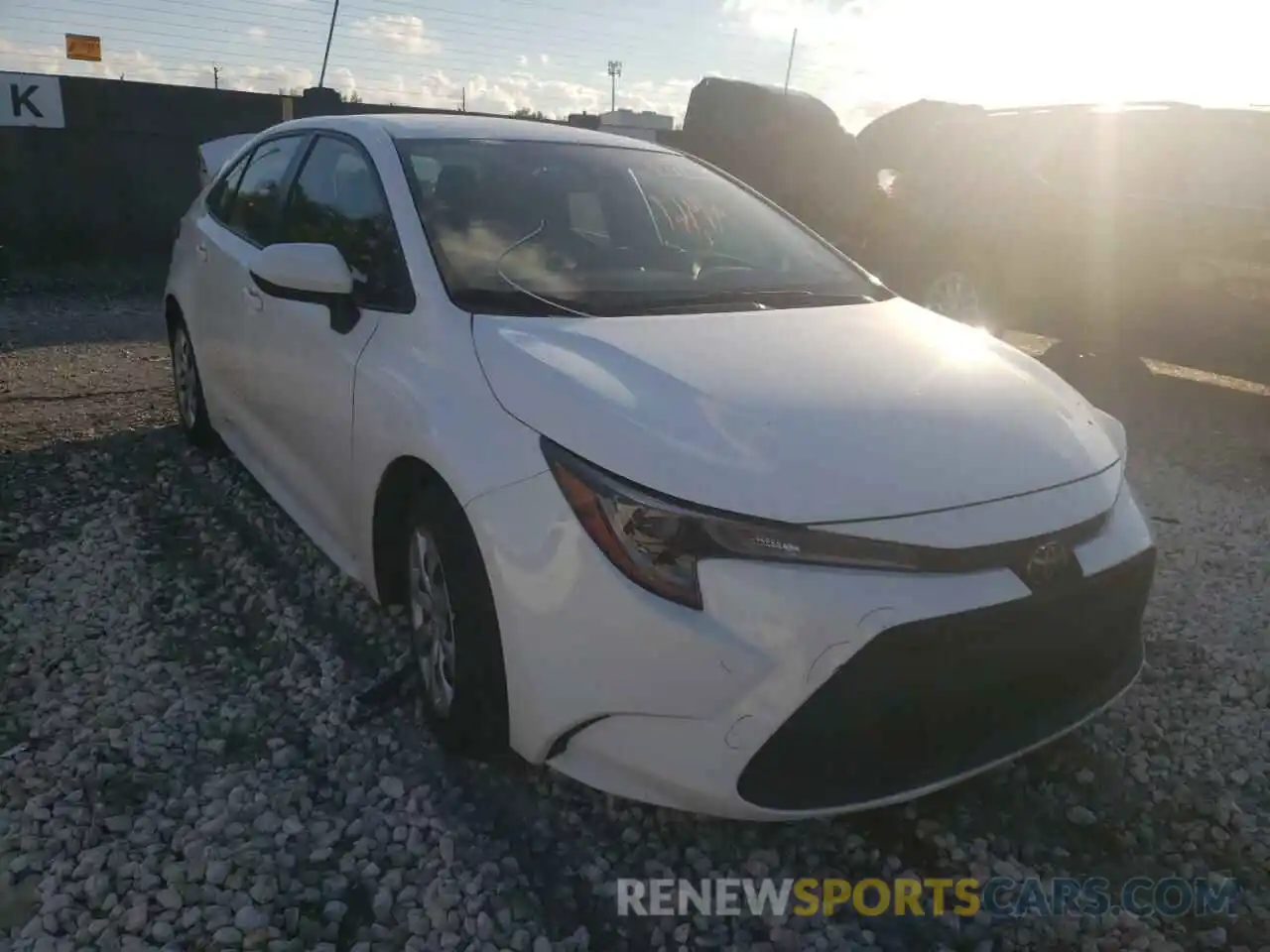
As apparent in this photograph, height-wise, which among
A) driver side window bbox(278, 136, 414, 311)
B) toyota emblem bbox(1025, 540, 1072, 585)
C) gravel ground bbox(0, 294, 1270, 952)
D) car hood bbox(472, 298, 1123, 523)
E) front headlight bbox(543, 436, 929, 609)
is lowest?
gravel ground bbox(0, 294, 1270, 952)

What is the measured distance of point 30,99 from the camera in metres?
9.97

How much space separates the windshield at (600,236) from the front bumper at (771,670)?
87 centimetres

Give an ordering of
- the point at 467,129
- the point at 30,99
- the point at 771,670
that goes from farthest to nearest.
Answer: the point at 30,99, the point at 467,129, the point at 771,670

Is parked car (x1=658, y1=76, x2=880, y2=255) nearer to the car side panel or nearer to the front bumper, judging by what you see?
the car side panel

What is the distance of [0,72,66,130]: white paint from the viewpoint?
9.88 metres

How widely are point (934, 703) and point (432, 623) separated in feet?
4.22

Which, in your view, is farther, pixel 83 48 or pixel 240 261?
pixel 83 48

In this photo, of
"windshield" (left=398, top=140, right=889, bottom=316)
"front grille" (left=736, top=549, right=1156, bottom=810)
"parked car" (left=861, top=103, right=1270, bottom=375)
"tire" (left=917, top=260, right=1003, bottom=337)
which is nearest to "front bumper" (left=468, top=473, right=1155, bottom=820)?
"front grille" (left=736, top=549, right=1156, bottom=810)

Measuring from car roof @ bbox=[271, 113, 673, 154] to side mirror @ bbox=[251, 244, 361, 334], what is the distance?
0.59m

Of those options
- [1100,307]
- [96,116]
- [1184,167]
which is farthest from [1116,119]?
[96,116]

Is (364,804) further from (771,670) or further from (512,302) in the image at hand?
(512,302)

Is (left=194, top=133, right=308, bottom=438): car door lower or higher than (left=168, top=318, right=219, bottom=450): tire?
→ higher

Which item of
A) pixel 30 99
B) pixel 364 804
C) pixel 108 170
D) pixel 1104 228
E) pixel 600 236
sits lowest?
pixel 364 804

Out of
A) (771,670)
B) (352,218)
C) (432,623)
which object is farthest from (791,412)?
(352,218)
